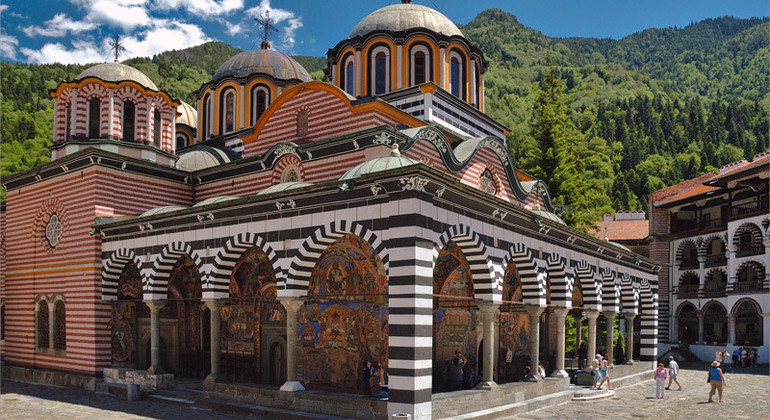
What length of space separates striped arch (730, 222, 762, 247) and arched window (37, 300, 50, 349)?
2894cm

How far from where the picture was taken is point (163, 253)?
52.3 ft

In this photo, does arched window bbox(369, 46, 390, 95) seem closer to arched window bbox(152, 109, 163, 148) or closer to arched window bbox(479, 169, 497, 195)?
arched window bbox(479, 169, 497, 195)

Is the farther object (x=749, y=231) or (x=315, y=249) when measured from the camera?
(x=749, y=231)

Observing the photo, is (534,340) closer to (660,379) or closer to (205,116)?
(660,379)

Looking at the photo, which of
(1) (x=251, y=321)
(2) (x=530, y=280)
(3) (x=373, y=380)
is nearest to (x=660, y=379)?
(2) (x=530, y=280)

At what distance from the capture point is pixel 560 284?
1695cm

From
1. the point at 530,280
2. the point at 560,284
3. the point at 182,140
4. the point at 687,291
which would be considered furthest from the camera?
the point at 687,291

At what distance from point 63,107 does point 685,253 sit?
30952 millimetres

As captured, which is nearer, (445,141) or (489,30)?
(445,141)

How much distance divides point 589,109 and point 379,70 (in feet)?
219

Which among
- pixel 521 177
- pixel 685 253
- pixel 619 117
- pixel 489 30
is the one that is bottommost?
pixel 685 253

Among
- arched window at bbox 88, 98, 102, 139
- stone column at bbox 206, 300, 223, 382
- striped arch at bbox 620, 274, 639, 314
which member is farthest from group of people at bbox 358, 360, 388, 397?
striped arch at bbox 620, 274, 639, 314

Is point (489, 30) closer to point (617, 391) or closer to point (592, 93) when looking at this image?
point (592, 93)

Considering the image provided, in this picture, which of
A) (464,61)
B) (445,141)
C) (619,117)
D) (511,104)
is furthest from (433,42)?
(511,104)
